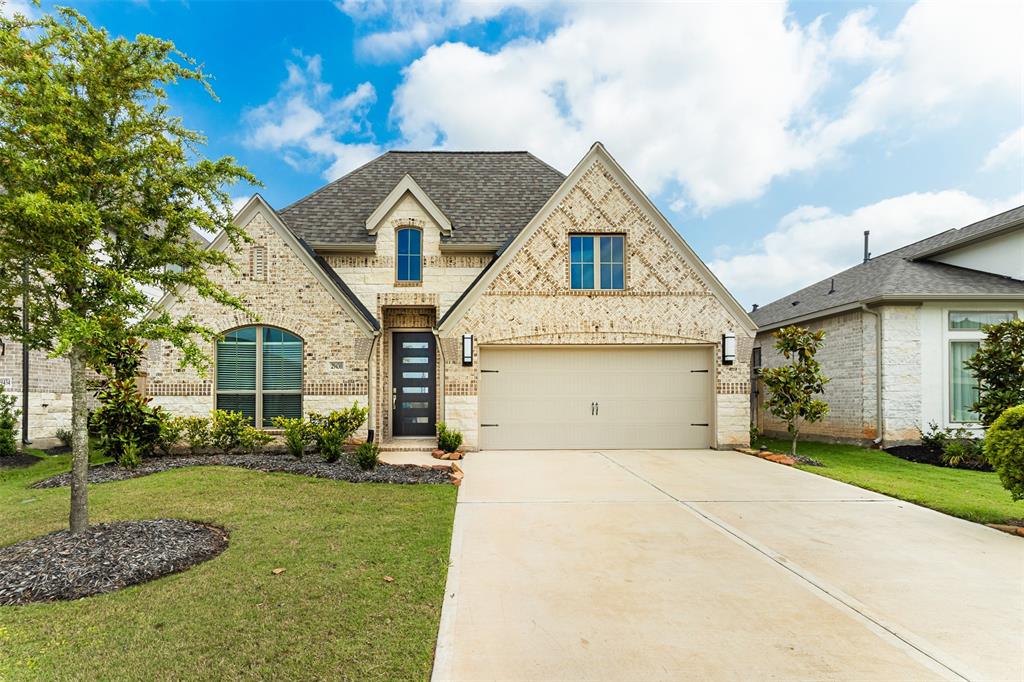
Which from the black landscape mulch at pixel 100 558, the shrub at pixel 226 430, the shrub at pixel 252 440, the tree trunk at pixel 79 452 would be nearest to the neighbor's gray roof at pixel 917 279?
the black landscape mulch at pixel 100 558

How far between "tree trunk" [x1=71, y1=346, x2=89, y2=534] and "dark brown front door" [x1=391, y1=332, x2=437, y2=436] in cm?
752

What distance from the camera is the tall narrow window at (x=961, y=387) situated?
11.8m

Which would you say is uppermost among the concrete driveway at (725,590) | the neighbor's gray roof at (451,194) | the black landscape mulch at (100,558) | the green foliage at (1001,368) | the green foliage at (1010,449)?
the neighbor's gray roof at (451,194)

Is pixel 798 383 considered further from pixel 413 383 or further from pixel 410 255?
pixel 410 255

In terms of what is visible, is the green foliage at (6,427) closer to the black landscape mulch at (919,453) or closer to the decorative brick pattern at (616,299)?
the decorative brick pattern at (616,299)

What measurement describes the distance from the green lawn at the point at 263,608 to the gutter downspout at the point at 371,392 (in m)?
4.74

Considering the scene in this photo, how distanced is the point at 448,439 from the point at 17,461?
8954 mm

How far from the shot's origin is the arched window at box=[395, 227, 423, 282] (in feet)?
40.2

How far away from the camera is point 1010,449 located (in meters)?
5.84

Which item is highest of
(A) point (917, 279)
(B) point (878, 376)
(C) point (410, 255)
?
(C) point (410, 255)

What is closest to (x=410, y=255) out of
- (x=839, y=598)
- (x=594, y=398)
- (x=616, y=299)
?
(x=616, y=299)

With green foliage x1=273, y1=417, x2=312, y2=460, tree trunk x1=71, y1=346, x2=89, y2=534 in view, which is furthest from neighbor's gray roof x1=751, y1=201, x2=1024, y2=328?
tree trunk x1=71, y1=346, x2=89, y2=534

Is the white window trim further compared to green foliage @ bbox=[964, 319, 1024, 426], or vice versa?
the white window trim

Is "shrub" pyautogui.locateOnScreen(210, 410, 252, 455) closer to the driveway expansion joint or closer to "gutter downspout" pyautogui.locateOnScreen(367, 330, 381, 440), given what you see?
"gutter downspout" pyautogui.locateOnScreen(367, 330, 381, 440)
